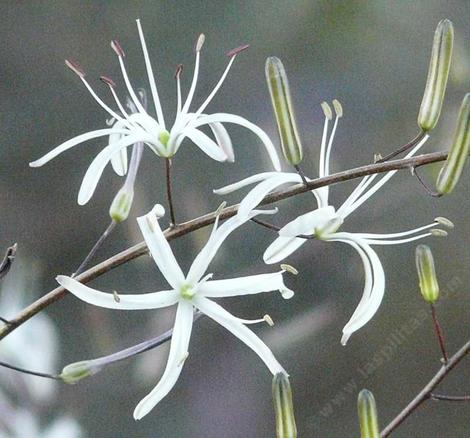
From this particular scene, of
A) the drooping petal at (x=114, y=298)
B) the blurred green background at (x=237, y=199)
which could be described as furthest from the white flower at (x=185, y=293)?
the blurred green background at (x=237, y=199)

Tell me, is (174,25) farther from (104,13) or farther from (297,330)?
(297,330)

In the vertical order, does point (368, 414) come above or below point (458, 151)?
below

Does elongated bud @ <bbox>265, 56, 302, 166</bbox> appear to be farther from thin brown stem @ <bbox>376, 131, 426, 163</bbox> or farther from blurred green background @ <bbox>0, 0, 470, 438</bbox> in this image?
blurred green background @ <bbox>0, 0, 470, 438</bbox>

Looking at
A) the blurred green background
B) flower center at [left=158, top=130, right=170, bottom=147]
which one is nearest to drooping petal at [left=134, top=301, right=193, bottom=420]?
flower center at [left=158, top=130, right=170, bottom=147]

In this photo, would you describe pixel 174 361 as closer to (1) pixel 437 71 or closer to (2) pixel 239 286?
(2) pixel 239 286

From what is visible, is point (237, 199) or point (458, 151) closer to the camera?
point (458, 151)

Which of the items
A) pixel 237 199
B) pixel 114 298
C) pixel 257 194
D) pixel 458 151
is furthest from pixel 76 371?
pixel 237 199

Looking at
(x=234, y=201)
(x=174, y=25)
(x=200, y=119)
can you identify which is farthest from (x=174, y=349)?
(x=174, y=25)
